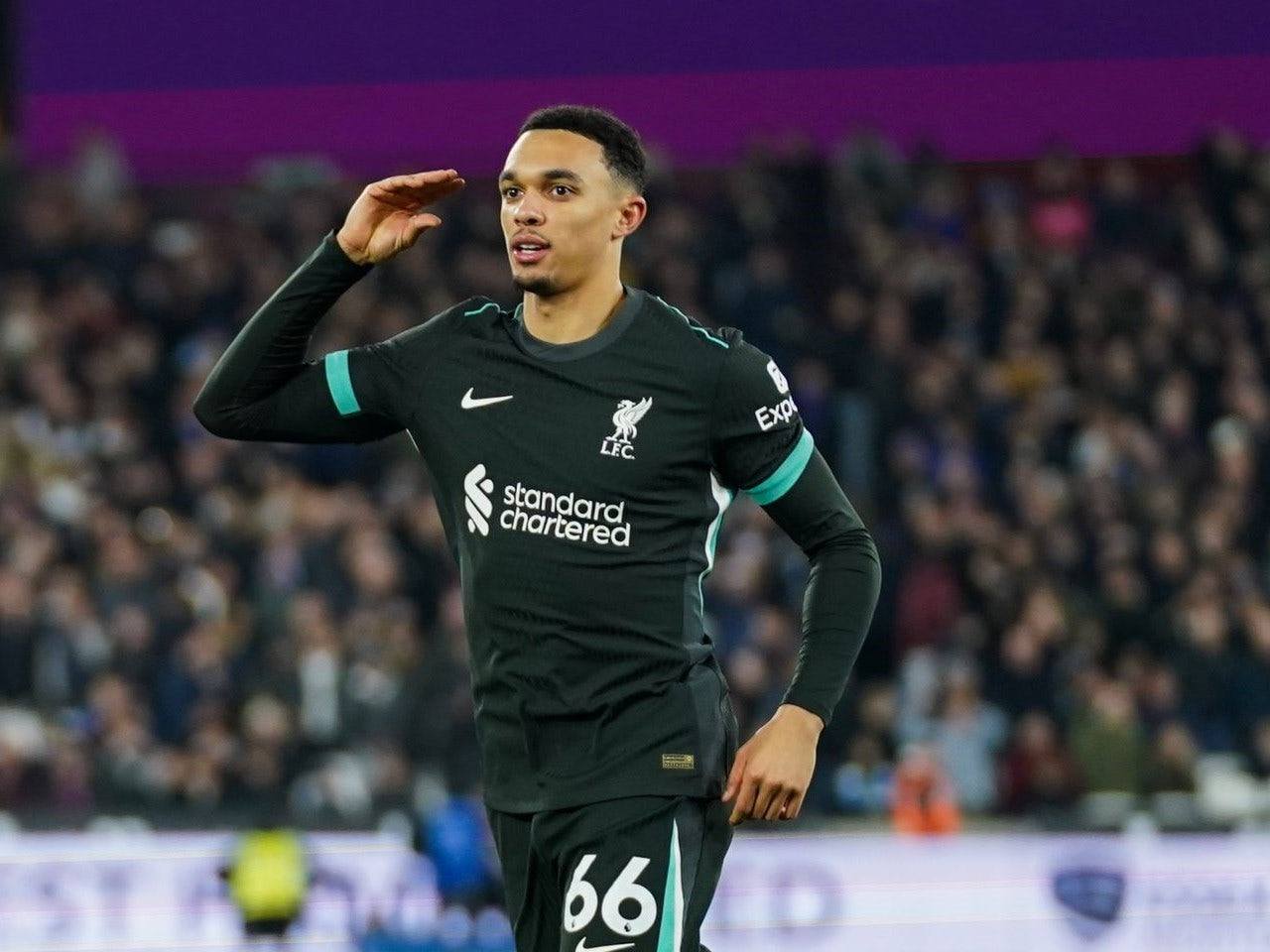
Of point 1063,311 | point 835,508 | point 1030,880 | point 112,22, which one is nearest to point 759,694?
point 1030,880

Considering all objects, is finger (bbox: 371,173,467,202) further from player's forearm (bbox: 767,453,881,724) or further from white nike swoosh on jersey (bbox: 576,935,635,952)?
white nike swoosh on jersey (bbox: 576,935,635,952)

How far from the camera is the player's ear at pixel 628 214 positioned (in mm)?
4402

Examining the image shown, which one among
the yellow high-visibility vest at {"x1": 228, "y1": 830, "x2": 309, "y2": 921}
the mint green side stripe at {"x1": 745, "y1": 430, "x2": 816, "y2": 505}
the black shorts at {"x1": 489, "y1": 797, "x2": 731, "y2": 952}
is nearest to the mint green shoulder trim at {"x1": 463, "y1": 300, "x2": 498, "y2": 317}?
the mint green side stripe at {"x1": 745, "y1": 430, "x2": 816, "y2": 505}

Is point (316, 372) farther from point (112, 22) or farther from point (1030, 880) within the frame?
point (112, 22)

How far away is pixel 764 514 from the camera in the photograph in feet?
38.4

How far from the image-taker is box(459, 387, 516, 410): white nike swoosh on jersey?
437 centimetres

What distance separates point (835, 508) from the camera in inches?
172

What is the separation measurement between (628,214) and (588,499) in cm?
54

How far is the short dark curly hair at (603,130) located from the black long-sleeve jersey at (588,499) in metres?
0.24

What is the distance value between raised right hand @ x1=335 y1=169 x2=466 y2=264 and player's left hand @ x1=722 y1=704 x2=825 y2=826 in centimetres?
110

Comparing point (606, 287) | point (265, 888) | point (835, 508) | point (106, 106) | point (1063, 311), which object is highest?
point (106, 106)

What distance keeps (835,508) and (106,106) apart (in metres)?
14.4

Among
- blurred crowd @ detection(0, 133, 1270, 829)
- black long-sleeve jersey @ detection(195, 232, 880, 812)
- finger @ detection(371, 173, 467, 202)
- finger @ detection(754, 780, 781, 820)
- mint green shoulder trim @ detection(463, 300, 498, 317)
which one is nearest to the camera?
finger @ detection(754, 780, 781, 820)

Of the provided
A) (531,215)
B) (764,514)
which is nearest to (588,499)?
(531,215)
